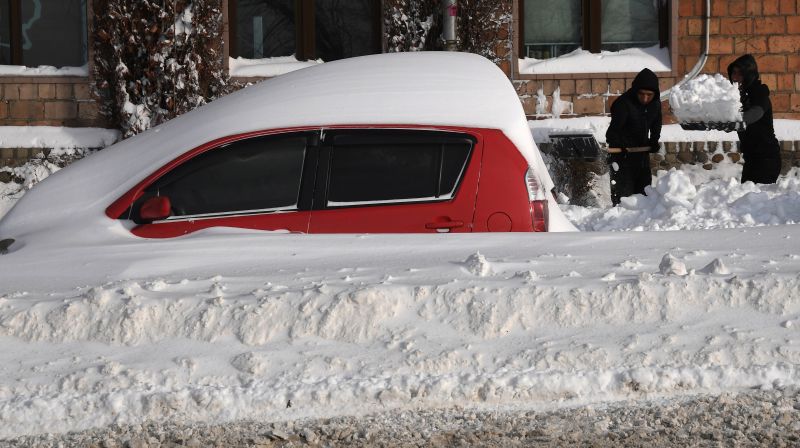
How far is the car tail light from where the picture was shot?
281 inches

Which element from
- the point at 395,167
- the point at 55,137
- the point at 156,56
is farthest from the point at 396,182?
the point at 55,137

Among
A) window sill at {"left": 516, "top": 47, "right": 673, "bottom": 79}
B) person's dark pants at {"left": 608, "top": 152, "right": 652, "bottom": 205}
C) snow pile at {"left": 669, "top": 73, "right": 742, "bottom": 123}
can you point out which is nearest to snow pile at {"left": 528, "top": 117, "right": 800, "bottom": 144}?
window sill at {"left": 516, "top": 47, "right": 673, "bottom": 79}

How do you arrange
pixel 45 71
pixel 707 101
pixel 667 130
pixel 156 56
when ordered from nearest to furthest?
1. pixel 707 101
2. pixel 156 56
3. pixel 667 130
4. pixel 45 71

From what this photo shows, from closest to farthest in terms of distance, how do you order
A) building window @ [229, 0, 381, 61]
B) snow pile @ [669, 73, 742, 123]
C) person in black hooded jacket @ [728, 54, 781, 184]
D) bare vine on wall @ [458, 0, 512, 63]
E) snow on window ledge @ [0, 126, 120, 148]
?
1. person in black hooded jacket @ [728, 54, 781, 184]
2. snow pile @ [669, 73, 742, 123]
3. bare vine on wall @ [458, 0, 512, 63]
4. snow on window ledge @ [0, 126, 120, 148]
5. building window @ [229, 0, 381, 61]

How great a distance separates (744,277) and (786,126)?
33.7ft

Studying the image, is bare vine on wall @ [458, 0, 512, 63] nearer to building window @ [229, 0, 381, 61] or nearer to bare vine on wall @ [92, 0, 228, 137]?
building window @ [229, 0, 381, 61]

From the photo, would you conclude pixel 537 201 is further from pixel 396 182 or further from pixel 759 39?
pixel 759 39

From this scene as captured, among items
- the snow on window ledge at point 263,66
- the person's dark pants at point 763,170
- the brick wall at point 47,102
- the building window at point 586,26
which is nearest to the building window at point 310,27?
the snow on window ledge at point 263,66

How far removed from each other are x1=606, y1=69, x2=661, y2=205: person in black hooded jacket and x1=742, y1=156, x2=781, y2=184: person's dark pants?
0.96 metres

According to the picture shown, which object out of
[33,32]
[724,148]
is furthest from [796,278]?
[33,32]

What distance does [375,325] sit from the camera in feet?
19.3

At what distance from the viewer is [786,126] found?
15992mm

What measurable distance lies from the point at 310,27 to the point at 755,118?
256 inches

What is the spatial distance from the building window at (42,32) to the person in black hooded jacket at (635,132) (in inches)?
290
